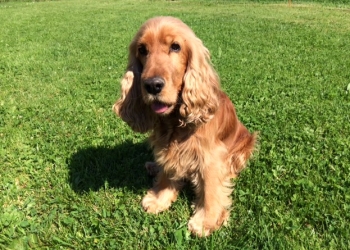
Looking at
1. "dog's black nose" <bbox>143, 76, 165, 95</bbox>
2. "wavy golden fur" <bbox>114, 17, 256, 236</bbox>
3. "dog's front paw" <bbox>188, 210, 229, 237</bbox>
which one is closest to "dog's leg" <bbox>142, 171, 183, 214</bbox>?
"wavy golden fur" <bbox>114, 17, 256, 236</bbox>

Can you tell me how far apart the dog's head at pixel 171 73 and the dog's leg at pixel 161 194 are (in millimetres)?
829

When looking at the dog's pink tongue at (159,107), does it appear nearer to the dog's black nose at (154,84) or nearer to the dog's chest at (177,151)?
the dog's black nose at (154,84)

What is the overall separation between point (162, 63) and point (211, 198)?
4.47 feet

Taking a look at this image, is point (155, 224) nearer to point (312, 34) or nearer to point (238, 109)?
point (238, 109)

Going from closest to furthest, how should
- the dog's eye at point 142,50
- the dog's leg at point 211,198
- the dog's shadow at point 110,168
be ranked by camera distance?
the dog's eye at point 142,50
the dog's leg at point 211,198
the dog's shadow at point 110,168

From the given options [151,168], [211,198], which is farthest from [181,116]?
[151,168]

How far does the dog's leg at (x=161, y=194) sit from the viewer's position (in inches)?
128

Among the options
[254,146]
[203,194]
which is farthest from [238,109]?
[203,194]

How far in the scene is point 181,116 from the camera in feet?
9.59

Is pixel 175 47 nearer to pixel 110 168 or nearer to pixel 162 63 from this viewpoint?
pixel 162 63

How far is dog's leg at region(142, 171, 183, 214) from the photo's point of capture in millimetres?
3250

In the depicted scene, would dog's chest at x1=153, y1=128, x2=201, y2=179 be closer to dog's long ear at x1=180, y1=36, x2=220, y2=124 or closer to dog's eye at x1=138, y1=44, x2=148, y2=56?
Result: dog's long ear at x1=180, y1=36, x2=220, y2=124

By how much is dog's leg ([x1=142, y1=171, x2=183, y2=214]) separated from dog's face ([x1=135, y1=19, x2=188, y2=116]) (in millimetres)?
1009

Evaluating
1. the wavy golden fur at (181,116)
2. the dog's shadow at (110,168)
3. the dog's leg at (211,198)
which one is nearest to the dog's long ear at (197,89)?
the wavy golden fur at (181,116)
